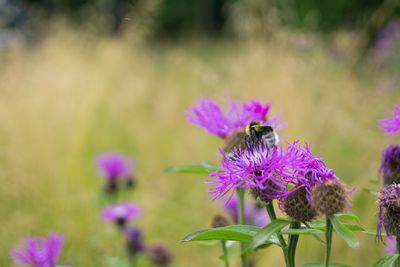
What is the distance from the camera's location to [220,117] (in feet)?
4.16

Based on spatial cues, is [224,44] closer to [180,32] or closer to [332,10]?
[180,32]

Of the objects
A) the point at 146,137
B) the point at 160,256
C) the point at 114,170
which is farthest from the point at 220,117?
the point at 146,137

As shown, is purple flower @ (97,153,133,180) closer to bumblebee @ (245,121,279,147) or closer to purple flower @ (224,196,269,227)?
purple flower @ (224,196,269,227)

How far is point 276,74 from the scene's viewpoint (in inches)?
185

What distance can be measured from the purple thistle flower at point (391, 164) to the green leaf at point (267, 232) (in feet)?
1.21

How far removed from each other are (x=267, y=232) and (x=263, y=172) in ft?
0.35

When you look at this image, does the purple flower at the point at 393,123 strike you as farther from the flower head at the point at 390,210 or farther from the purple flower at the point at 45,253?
the purple flower at the point at 45,253

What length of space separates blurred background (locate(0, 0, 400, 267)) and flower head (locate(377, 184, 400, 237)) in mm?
1448

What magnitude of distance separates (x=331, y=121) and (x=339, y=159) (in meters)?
0.29

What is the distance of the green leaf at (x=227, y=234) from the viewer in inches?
32.8

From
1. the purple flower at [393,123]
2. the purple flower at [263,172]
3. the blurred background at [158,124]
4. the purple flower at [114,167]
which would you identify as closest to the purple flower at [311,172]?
the purple flower at [263,172]

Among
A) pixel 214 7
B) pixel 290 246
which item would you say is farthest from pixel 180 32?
pixel 290 246

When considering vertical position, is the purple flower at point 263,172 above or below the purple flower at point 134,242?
below

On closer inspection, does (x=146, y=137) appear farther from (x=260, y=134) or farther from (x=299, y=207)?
(x=299, y=207)
